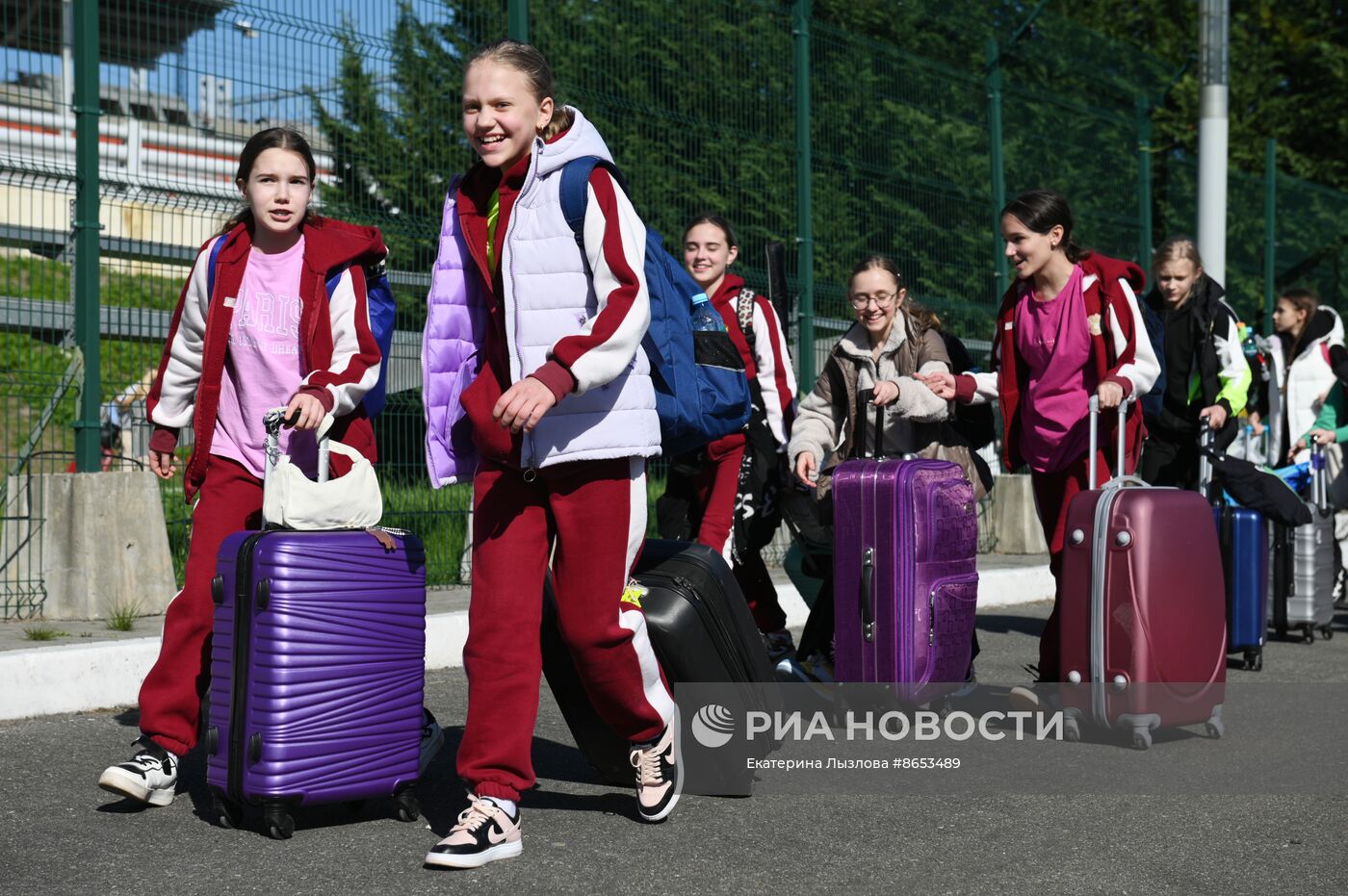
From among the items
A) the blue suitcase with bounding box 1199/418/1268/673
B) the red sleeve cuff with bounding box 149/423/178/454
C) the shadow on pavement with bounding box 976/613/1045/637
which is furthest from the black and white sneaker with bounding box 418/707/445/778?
the shadow on pavement with bounding box 976/613/1045/637

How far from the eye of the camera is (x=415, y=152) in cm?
831

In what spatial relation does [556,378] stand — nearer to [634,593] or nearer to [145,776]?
[634,593]

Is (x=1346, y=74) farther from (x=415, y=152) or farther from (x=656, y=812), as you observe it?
(x=656, y=812)

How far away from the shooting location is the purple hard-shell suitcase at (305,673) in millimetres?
4031

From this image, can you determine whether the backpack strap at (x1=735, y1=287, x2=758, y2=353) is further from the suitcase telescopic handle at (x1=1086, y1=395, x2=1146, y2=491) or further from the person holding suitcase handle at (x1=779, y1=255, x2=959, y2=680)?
the suitcase telescopic handle at (x1=1086, y1=395, x2=1146, y2=491)

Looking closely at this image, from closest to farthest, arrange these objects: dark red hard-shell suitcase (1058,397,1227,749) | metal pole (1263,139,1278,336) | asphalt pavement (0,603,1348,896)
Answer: asphalt pavement (0,603,1348,896), dark red hard-shell suitcase (1058,397,1227,749), metal pole (1263,139,1278,336)

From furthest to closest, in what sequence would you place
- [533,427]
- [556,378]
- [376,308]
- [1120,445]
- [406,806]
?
[1120,445] → [376,308] → [406,806] → [533,427] → [556,378]

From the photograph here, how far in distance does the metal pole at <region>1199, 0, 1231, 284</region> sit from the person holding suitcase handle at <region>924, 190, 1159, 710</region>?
721 cm

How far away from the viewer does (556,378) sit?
148 inches

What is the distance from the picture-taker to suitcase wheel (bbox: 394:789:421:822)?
4309mm

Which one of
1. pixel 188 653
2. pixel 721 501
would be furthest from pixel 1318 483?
pixel 188 653

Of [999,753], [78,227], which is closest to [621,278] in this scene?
[999,753]

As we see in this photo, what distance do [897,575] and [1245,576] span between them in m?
2.72

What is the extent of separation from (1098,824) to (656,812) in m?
1.11
